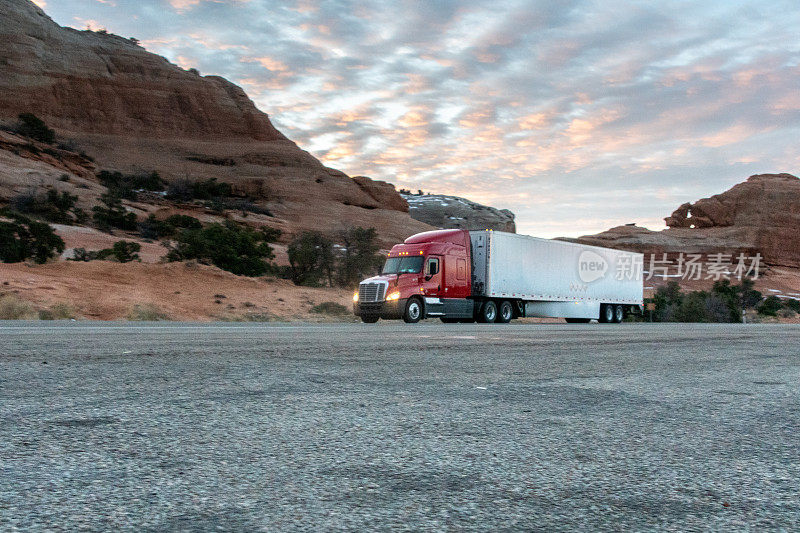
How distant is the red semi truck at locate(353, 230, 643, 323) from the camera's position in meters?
24.5

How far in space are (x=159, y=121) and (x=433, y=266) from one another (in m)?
85.6

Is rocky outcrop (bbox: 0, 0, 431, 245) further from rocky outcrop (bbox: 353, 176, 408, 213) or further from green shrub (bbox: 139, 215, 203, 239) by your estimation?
green shrub (bbox: 139, 215, 203, 239)

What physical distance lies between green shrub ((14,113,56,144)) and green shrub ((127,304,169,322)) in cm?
6181

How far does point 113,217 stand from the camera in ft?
179

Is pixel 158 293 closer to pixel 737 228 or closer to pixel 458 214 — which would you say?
pixel 458 214

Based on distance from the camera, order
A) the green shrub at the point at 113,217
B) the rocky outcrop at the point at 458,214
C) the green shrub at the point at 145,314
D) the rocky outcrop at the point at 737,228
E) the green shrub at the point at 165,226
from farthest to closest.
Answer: the rocky outcrop at the point at 737,228, the rocky outcrop at the point at 458,214, the green shrub at the point at 165,226, the green shrub at the point at 113,217, the green shrub at the point at 145,314

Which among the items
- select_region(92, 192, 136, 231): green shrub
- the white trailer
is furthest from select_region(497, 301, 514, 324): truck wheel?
select_region(92, 192, 136, 231): green shrub

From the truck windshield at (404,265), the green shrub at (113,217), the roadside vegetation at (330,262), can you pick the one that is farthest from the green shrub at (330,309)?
the green shrub at (113,217)

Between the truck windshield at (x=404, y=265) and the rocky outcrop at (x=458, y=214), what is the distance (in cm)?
7135

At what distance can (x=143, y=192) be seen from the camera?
7325cm

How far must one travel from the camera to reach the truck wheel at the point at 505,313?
27.2 metres

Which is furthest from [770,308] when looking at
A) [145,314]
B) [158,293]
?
[145,314]

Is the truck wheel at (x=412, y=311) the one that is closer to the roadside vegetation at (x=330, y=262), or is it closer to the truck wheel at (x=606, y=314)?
the truck wheel at (x=606, y=314)


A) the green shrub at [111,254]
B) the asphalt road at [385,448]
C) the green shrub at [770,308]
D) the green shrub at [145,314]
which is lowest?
the green shrub at [145,314]
